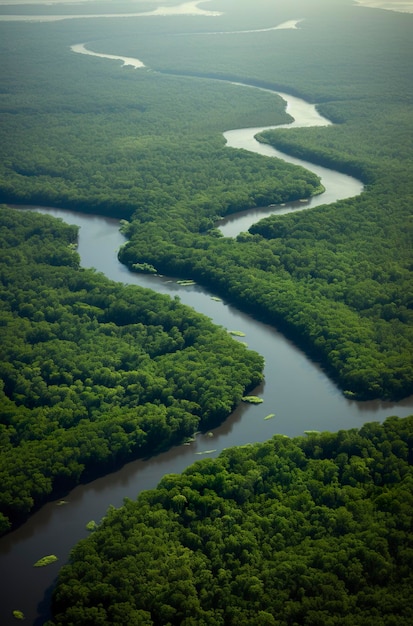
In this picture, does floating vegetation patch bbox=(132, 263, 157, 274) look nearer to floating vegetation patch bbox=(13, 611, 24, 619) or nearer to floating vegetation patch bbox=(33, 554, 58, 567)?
floating vegetation patch bbox=(33, 554, 58, 567)

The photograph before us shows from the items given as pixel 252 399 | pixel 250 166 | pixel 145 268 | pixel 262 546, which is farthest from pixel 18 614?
pixel 250 166

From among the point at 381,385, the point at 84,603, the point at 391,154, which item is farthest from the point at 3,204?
the point at 84,603

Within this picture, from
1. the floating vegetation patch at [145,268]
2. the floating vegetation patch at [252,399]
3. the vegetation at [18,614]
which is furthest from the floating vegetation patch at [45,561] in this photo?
the floating vegetation patch at [145,268]

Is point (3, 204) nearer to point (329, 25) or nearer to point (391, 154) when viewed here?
point (391, 154)

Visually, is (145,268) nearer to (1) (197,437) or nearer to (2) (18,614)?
(1) (197,437)

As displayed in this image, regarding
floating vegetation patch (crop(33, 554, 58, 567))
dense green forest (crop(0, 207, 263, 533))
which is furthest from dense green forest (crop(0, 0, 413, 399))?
Answer: floating vegetation patch (crop(33, 554, 58, 567))
